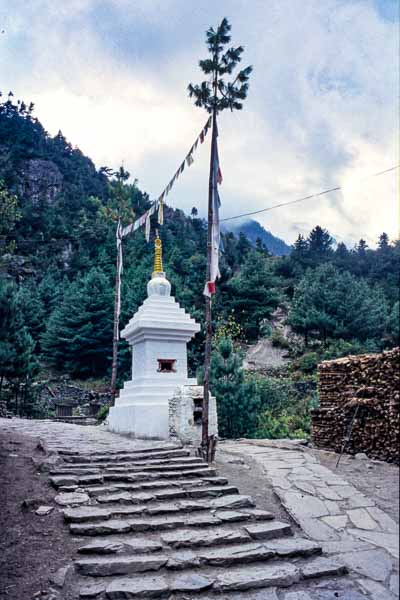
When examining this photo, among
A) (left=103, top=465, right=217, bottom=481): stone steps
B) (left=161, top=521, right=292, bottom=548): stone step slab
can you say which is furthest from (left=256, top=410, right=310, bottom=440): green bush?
(left=161, top=521, right=292, bottom=548): stone step slab

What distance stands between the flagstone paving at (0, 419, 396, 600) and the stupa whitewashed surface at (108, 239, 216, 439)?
239 cm

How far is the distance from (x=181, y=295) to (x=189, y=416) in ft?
50.8

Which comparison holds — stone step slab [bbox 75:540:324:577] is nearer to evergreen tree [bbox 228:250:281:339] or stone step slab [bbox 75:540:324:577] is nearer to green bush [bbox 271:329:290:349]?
green bush [bbox 271:329:290:349]

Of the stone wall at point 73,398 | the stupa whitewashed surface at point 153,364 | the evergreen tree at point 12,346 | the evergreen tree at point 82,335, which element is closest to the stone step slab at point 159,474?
the stupa whitewashed surface at point 153,364

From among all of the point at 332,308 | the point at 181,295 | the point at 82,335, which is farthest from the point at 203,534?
the point at 82,335

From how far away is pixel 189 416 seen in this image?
8.23 metres

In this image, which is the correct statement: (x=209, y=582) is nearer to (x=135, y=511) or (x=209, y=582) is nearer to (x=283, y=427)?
(x=135, y=511)

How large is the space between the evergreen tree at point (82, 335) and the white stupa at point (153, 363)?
13638 mm

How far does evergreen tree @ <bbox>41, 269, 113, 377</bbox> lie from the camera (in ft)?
78.7

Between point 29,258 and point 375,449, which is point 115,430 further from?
point 29,258

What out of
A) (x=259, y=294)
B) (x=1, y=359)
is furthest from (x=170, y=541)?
(x=259, y=294)

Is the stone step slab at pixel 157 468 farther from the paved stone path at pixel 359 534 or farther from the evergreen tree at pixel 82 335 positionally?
the evergreen tree at pixel 82 335

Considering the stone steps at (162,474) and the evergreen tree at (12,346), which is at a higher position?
the evergreen tree at (12,346)

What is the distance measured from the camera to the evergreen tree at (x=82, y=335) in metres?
24.0
